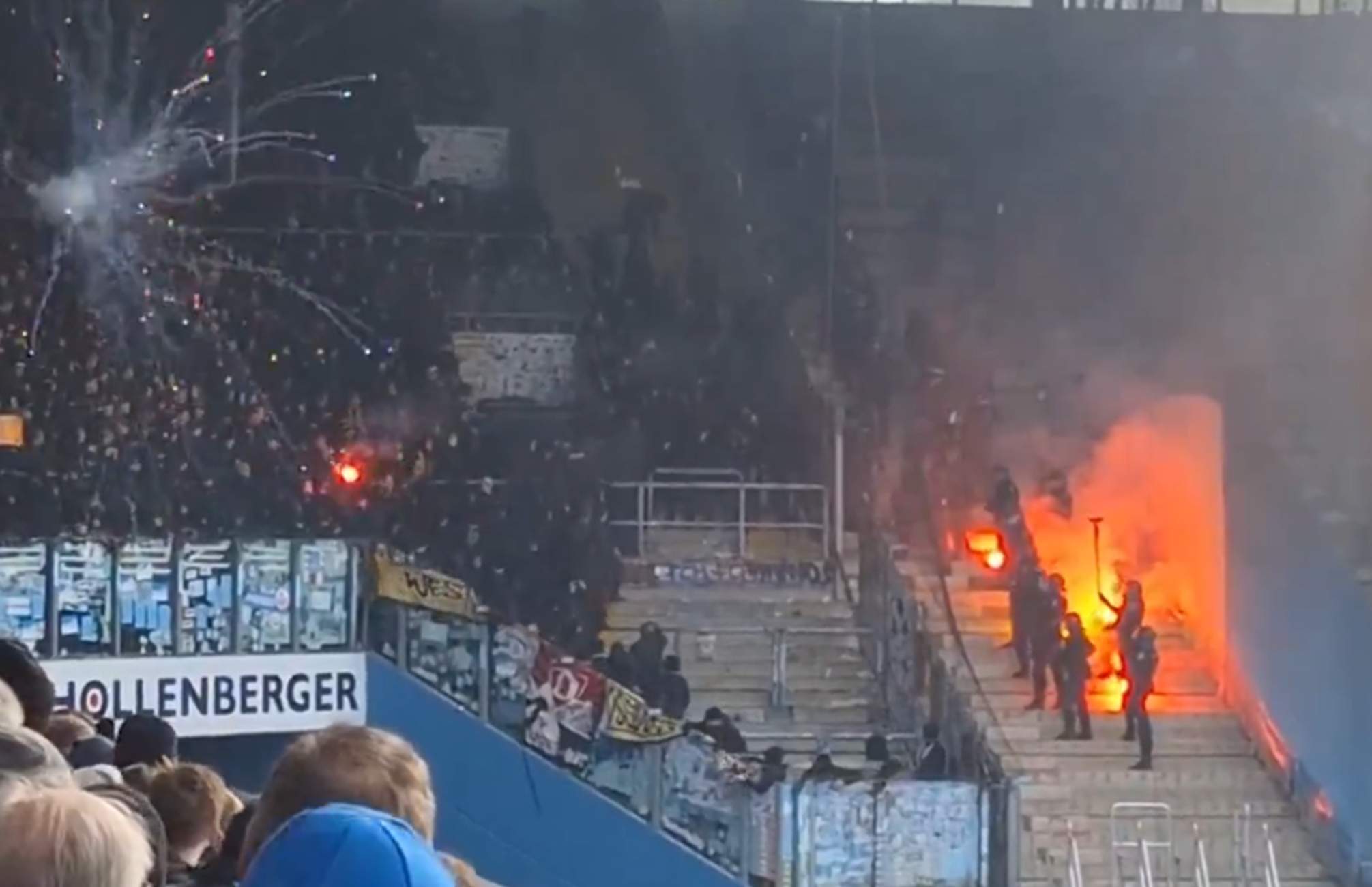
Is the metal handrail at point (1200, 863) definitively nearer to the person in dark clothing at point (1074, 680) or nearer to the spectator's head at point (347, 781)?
the person in dark clothing at point (1074, 680)

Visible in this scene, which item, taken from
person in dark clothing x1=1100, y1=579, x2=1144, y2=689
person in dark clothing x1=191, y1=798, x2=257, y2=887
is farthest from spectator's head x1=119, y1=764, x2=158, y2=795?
person in dark clothing x1=1100, y1=579, x2=1144, y2=689

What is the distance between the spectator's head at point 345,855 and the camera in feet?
9.84

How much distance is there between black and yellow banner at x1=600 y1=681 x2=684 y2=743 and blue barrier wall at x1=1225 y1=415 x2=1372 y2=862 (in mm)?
4477

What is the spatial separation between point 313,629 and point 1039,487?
22.0 ft

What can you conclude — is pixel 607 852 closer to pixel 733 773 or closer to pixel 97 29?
pixel 733 773

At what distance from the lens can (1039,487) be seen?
20.9 meters

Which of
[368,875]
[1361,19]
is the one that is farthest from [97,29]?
[368,875]

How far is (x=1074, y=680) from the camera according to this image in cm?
1753

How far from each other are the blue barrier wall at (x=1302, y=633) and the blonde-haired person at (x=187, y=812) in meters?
13.0

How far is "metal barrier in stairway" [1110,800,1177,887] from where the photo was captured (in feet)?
54.7

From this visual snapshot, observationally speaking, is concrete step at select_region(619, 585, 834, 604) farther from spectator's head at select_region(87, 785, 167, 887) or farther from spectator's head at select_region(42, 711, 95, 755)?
spectator's head at select_region(87, 785, 167, 887)

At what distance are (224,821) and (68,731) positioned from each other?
1085 mm

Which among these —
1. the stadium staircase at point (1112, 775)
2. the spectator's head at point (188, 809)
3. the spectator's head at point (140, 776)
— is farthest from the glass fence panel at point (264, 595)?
the spectator's head at point (188, 809)

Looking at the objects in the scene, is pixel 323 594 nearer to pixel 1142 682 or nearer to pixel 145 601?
pixel 145 601
